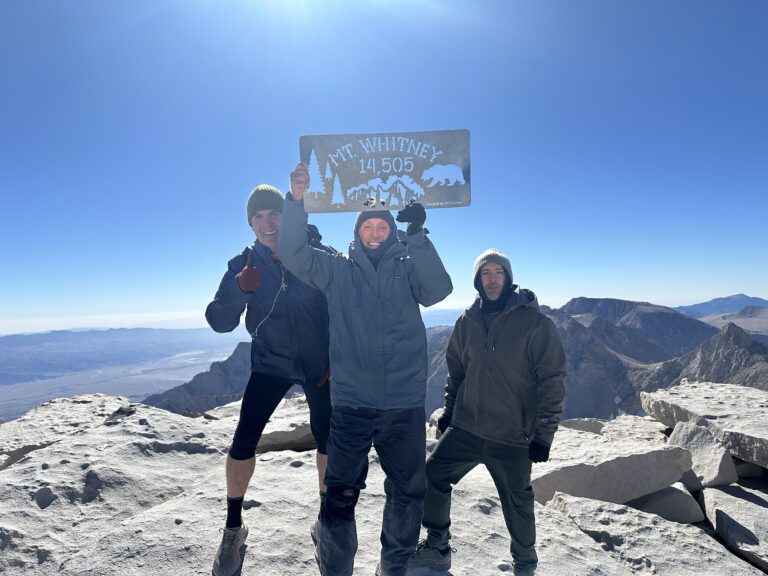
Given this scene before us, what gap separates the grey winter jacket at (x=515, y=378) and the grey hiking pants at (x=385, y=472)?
1022 millimetres

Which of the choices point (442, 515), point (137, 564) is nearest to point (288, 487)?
point (137, 564)

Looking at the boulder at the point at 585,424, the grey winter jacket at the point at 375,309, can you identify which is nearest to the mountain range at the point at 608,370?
the boulder at the point at 585,424

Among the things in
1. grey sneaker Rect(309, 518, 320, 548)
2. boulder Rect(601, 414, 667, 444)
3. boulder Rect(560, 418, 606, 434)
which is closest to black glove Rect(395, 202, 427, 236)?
grey sneaker Rect(309, 518, 320, 548)

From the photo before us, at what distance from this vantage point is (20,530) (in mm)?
4609

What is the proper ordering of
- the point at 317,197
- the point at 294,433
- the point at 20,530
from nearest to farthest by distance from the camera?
the point at 317,197, the point at 20,530, the point at 294,433

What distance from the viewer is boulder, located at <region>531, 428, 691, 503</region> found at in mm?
6516

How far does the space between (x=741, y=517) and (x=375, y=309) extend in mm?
6366

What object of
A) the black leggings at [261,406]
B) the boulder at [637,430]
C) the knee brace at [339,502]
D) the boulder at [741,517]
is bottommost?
the boulder at [741,517]

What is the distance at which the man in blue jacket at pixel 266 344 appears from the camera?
4102 millimetres

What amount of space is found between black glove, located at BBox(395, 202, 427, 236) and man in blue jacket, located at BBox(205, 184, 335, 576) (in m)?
0.91

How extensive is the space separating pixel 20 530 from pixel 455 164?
615 cm

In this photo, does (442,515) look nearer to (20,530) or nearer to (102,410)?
(20,530)

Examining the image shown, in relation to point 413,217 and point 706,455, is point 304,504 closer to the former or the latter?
point 413,217

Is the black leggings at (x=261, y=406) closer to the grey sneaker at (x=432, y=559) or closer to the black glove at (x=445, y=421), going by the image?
the black glove at (x=445, y=421)
